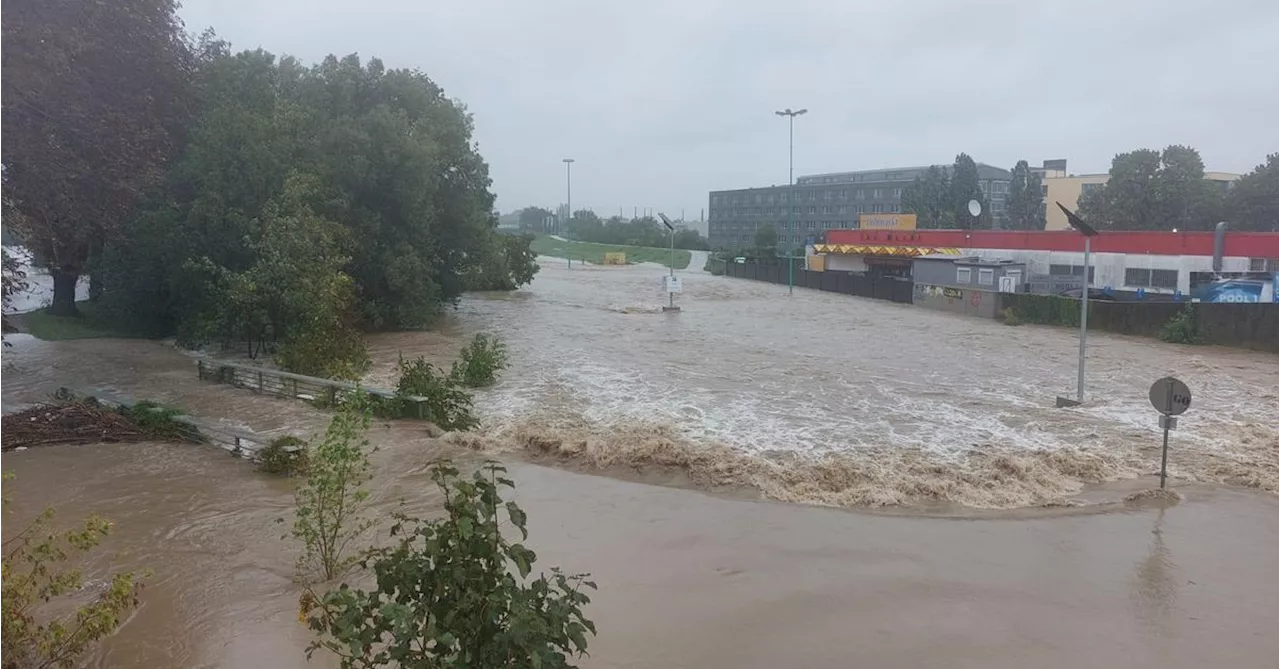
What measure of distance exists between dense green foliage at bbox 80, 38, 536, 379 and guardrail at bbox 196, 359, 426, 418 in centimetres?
118

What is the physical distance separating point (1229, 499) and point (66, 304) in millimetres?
36570

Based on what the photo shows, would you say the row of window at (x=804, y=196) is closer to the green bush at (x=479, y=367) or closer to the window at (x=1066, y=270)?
the window at (x=1066, y=270)

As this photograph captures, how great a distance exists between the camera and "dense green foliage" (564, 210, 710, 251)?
11381 cm

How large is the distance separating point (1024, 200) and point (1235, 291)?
4578 cm

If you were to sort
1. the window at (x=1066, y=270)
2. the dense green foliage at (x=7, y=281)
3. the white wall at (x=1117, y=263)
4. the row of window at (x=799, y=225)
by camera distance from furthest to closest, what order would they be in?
the row of window at (x=799, y=225), the window at (x=1066, y=270), the white wall at (x=1117, y=263), the dense green foliage at (x=7, y=281)

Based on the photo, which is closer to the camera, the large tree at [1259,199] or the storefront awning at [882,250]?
the storefront awning at [882,250]

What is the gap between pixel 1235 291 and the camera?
3362 cm

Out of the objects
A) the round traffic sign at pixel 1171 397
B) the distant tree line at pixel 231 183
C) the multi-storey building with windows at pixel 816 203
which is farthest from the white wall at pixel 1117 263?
the multi-storey building with windows at pixel 816 203

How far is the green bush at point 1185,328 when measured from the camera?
2948cm

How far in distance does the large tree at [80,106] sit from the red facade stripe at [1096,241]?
35897 millimetres

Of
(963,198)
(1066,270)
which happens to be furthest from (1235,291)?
(963,198)

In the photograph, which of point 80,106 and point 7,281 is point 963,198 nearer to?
point 80,106

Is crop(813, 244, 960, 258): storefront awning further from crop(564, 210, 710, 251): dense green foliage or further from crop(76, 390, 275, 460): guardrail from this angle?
crop(564, 210, 710, 251): dense green foliage

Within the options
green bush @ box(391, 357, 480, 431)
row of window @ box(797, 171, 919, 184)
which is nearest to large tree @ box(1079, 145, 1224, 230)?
row of window @ box(797, 171, 919, 184)
